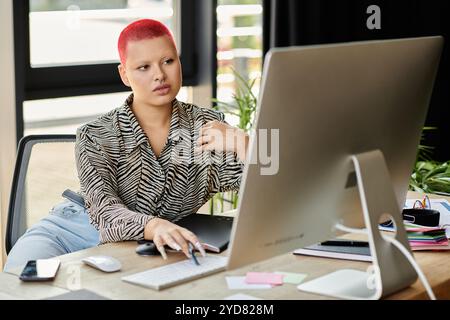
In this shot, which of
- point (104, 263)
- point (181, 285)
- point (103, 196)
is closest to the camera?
point (181, 285)

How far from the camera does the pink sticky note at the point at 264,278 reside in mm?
1833

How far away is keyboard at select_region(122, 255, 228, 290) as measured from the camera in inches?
71.1

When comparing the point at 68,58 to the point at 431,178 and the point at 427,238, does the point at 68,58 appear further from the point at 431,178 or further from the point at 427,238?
the point at 427,238

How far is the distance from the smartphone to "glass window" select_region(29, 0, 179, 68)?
176 cm

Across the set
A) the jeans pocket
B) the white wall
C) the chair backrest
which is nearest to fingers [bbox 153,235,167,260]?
the jeans pocket

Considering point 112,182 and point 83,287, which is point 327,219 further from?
point 112,182

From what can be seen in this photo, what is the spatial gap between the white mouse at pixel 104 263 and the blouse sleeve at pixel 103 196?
20 centimetres

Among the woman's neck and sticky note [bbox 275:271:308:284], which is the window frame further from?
sticky note [bbox 275:271:308:284]

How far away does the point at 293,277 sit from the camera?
6.15 ft

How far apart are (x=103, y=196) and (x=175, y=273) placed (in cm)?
49

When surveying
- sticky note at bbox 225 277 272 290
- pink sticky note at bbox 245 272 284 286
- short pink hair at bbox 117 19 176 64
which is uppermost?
short pink hair at bbox 117 19 176 64

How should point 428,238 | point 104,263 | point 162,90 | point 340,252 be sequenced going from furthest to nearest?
point 162,90 < point 428,238 < point 340,252 < point 104,263

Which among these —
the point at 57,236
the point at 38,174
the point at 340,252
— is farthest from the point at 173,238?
the point at 38,174

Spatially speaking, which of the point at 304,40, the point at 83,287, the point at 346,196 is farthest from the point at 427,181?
the point at 83,287
